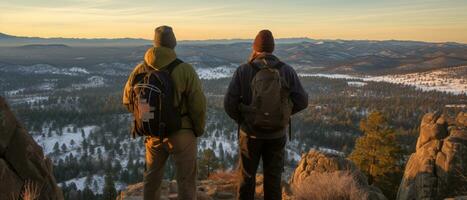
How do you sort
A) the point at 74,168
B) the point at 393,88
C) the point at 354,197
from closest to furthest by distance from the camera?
1. the point at 354,197
2. the point at 74,168
3. the point at 393,88

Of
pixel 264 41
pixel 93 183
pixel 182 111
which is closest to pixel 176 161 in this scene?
pixel 182 111

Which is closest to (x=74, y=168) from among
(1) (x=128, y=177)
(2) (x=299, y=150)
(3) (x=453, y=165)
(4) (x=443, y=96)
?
(1) (x=128, y=177)

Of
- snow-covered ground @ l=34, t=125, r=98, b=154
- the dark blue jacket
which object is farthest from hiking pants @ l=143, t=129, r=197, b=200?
snow-covered ground @ l=34, t=125, r=98, b=154

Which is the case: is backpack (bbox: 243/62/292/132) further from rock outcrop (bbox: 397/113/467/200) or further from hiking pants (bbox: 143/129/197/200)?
rock outcrop (bbox: 397/113/467/200)

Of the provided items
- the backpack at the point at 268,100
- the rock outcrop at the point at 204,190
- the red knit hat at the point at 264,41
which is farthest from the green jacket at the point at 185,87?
the rock outcrop at the point at 204,190

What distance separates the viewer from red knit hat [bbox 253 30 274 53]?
5.80 meters

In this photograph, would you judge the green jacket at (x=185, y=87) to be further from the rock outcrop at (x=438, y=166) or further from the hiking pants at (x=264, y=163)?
the rock outcrop at (x=438, y=166)

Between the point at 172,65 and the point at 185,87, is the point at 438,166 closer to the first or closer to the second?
the point at 185,87

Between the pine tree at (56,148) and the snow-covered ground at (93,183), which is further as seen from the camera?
the pine tree at (56,148)

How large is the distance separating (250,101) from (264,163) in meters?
0.98

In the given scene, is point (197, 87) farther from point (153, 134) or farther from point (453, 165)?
point (453, 165)

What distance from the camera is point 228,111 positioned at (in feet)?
19.4

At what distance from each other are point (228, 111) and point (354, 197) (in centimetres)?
293

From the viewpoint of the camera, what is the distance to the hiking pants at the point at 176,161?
5.45 metres
